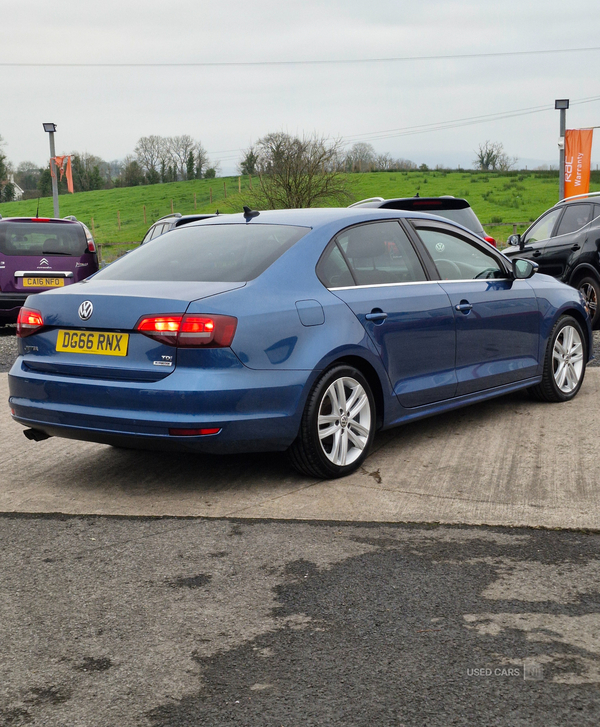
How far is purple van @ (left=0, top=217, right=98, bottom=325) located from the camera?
13.0m

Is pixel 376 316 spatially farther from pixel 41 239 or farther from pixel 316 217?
pixel 41 239

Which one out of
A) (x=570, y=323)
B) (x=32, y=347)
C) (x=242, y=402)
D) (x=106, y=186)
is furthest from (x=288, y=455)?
(x=106, y=186)

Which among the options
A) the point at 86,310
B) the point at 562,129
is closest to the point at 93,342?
the point at 86,310

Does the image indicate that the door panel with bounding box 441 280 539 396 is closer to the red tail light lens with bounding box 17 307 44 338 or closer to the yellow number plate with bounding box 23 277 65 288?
the red tail light lens with bounding box 17 307 44 338

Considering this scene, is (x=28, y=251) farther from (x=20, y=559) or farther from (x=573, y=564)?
(x=573, y=564)

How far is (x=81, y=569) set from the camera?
12.3 feet

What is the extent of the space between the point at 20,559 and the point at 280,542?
1117 millimetres

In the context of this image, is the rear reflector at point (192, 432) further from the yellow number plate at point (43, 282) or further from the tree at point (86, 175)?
the tree at point (86, 175)

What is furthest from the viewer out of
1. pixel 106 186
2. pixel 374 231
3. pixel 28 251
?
pixel 106 186

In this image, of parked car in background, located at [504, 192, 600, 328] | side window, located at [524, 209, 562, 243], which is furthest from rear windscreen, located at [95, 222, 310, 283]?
side window, located at [524, 209, 562, 243]

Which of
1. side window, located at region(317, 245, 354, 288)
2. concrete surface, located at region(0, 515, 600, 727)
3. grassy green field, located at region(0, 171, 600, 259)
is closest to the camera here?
concrete surface, located at region(0, 515, 600, 727)

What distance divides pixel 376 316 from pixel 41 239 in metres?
9.14

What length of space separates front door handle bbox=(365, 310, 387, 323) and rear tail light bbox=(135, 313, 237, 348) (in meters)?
1.04

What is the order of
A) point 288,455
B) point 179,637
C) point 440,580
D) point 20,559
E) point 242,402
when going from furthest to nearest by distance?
point 288,455 < point 242,402 < point 20,559 < point 440,580 < point 179,637
